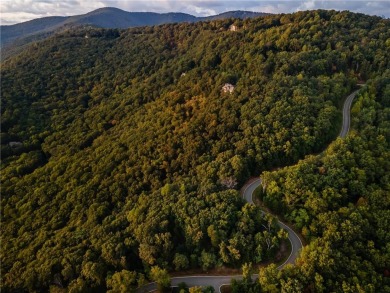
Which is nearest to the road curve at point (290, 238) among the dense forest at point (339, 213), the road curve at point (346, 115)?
the dense forest at point (339, 213)

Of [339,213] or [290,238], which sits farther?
[290,238]

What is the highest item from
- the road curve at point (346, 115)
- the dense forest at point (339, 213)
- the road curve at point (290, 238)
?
the road curve at point (346, 115)

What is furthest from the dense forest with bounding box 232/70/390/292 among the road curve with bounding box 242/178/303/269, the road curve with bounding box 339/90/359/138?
the road curve with bounding box 339/90/359/138

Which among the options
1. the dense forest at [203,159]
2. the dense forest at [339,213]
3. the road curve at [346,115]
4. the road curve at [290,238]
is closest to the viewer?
the dense forest at [339,213]

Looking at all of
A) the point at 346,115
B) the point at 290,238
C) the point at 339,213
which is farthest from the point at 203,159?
the point at 346,115

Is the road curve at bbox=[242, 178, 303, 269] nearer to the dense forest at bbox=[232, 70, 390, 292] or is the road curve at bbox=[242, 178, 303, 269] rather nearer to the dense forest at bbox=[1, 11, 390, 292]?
the dense forest at bbox=[232, 70, 390, 292]

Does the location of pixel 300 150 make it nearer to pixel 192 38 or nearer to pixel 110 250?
pixel 110 250

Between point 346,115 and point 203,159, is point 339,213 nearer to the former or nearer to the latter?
point 203,159

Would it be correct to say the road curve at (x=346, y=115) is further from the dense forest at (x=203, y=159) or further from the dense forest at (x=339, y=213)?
the dense forest at (x=339, y=213)

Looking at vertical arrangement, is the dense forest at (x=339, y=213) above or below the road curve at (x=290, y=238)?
above
